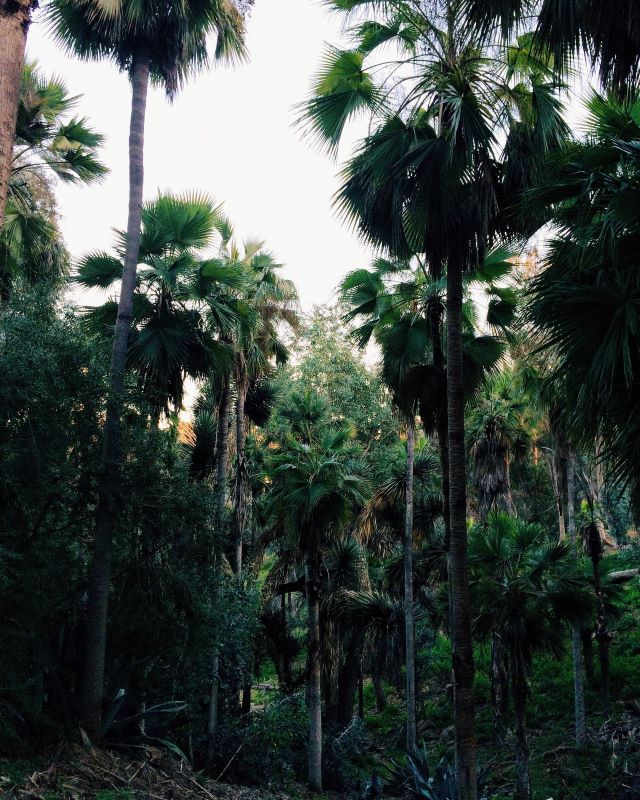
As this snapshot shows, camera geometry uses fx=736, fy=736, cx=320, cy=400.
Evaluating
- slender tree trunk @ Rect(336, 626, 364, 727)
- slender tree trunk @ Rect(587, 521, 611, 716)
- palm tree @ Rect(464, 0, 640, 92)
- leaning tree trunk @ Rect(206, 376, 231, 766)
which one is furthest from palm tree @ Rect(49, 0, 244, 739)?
slender tree trunk @ Rect(587, 521, 611, 716)

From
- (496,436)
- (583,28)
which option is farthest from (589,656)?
(583,28)

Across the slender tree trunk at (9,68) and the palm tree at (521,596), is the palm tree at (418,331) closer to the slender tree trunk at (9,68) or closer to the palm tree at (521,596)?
the palm tree at (521,596)

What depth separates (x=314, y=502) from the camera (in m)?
15.9

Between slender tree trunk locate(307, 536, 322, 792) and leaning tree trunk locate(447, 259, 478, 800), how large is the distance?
299 inches

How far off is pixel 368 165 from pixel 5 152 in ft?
16.5

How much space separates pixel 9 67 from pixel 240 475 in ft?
38.7

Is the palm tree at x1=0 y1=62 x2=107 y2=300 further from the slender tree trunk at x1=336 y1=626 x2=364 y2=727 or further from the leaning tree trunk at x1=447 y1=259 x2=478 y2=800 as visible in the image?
the slender tree trunk at x1=336 y1=626 x2=364 y2=727

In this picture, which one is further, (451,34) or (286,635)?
(286,635)

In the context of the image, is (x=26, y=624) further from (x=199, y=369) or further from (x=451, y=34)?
(x=451, y=34)

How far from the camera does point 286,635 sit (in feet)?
65.6

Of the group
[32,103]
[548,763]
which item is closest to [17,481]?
[32,103]

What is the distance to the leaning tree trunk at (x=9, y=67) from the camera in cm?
638

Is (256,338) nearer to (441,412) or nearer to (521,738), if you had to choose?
(441,412)

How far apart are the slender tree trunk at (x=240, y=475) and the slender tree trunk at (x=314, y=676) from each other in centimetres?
168
